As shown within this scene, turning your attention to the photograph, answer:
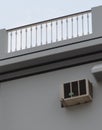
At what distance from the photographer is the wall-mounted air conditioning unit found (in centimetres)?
1336

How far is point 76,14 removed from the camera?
47.5 ft

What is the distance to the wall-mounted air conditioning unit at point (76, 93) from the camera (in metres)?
13.4

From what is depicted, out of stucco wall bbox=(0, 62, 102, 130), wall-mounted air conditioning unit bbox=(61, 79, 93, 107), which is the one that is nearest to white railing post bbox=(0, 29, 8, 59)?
stucco wall bbox=(0, 62, 102, 130)

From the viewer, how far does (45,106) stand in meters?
13.9

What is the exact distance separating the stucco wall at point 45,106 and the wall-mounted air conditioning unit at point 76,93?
161 millimetres

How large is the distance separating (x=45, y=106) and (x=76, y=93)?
796 millimetres

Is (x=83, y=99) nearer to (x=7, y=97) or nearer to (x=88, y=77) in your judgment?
(x=88, y=77)

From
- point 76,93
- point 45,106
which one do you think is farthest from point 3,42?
point 76,93

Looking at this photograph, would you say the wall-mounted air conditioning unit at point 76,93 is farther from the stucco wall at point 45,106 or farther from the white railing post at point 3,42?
the white railing post at point 3,42

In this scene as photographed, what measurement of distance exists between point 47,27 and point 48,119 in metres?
2.17

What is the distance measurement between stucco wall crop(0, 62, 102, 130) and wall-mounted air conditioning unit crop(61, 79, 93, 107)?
161mm

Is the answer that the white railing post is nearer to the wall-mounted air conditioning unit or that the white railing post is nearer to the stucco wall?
the stucco wall

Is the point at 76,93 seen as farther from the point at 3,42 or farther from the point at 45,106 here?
the point at 3,42

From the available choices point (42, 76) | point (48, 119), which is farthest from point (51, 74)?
point (48, 119)
